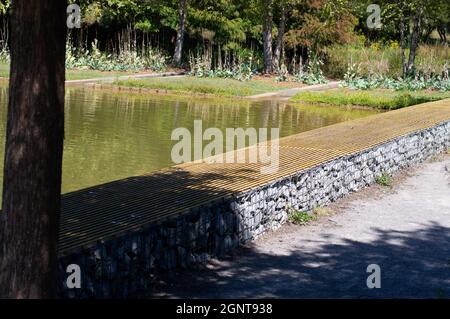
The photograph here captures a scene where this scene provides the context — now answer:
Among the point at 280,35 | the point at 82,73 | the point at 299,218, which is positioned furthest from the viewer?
the point at 280,35

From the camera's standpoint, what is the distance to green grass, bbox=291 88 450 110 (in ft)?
79.3

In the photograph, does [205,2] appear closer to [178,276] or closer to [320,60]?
[320,60]

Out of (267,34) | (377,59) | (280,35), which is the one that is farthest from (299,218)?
(377,59)

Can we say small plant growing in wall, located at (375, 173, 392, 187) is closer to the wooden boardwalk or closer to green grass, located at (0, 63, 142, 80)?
the wooden boardwalk

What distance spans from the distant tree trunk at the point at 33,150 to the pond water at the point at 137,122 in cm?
612

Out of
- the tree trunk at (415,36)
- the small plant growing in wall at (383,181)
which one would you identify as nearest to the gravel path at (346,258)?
the small plant growing in wall at (383,181)

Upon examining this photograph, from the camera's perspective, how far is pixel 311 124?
65.4 feet

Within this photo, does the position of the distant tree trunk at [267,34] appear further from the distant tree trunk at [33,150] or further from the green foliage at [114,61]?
the distant tree trunk at [33,150]

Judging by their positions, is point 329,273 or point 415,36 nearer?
point 329,273

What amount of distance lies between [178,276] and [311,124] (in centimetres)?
1374

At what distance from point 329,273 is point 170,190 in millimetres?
1699

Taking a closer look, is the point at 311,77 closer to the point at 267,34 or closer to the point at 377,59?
the point at 267,34

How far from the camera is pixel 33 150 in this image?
411 cm
